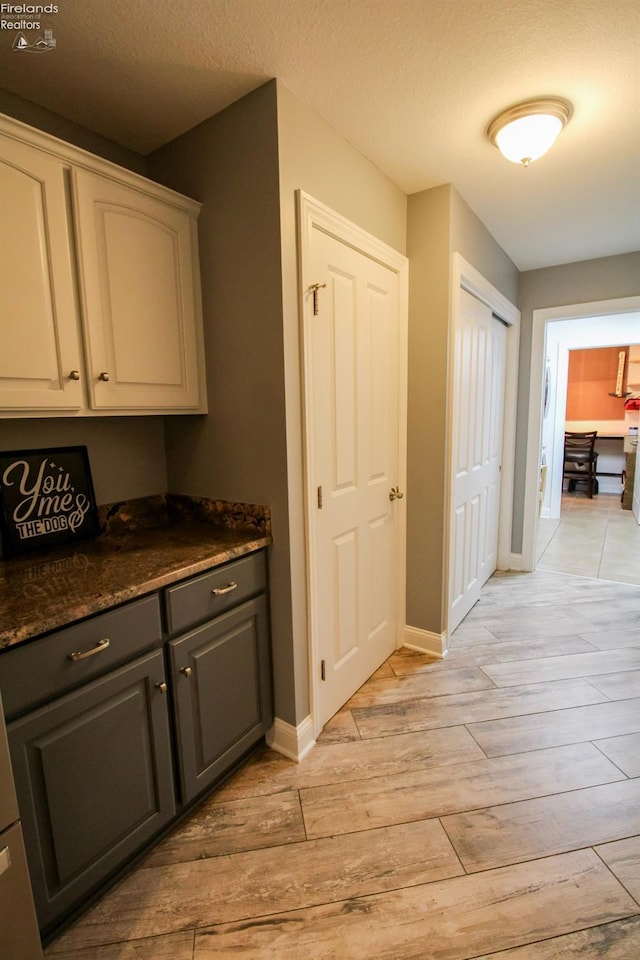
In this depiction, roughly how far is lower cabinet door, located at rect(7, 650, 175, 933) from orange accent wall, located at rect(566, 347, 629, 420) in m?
8.21

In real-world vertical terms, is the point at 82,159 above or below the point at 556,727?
above

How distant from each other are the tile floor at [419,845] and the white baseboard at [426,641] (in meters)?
0.24

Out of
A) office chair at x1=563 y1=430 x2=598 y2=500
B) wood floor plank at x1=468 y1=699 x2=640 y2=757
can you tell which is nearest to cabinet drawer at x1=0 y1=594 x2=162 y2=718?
wood floor plank at x1=468 y1=699 x2=640 y2=757

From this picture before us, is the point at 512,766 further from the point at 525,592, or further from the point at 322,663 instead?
the point at 525,592

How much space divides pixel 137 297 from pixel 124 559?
0.93 meters

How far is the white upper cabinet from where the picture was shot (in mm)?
1271

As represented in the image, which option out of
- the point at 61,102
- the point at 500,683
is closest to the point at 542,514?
the point at 500,683

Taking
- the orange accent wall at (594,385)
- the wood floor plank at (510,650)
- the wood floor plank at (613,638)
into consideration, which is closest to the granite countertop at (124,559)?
the wood floor plank at (510,650)

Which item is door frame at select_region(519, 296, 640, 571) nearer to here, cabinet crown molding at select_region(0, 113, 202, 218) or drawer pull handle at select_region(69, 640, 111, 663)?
cabinet crown molding at select_region(0, 113, 202, 218)

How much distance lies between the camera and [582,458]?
6.75 meters

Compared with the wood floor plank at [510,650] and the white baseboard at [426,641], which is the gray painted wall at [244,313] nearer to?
the white baseboard at [426,641]

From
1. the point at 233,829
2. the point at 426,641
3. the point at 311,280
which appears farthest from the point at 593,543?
the point at 233,829

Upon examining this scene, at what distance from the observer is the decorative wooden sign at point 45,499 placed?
1.51 m
